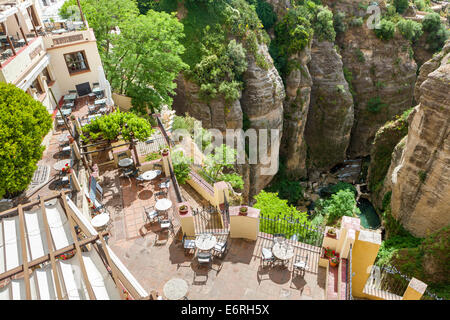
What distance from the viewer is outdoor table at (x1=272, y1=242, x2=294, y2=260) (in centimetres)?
1194

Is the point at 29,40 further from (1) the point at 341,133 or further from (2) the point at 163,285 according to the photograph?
(1) the point at 341,133

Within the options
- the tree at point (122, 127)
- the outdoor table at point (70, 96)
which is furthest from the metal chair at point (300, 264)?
the outdoor table at point (70, 96)

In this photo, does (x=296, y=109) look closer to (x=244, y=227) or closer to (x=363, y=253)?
(x=244, y=227)

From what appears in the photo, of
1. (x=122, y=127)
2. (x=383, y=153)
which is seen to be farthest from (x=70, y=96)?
(x=383, y=153)

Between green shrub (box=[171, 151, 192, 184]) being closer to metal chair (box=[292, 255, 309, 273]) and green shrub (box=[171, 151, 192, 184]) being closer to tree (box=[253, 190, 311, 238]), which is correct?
tree (box=[253, 190, 311, 238])

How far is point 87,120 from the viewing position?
66.9 ft

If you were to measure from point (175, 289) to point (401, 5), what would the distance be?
4774 cm

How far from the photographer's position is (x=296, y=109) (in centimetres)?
3600

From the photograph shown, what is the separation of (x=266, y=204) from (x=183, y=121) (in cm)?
989

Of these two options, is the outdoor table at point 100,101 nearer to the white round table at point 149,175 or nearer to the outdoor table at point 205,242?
the white round table at point 149,175

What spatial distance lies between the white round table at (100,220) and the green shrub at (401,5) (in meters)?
46.5

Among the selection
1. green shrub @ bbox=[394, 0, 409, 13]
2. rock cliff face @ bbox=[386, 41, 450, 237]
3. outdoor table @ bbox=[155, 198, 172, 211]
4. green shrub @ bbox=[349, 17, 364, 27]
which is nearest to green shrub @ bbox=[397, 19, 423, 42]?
green shrub @ bbox=[394, 0, 409, 13]

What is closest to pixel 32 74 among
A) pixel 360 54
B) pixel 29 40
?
pixel 29 40

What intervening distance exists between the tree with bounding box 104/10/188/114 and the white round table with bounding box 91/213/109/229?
11.9 metres
